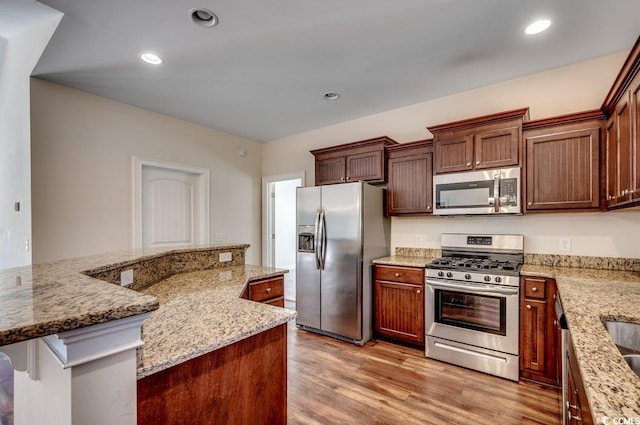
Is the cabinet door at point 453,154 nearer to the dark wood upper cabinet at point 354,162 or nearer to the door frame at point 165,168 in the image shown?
the dark wood upper cabinet at point 354,162

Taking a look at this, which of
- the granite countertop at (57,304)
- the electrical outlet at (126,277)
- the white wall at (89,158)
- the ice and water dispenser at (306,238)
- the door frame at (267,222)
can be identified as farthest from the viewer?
the door frame at (267,222)

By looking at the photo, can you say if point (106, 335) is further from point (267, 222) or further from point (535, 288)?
point (267, 222)

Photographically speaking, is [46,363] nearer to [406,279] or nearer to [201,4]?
[201,4]

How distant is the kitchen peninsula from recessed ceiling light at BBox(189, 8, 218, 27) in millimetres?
1620

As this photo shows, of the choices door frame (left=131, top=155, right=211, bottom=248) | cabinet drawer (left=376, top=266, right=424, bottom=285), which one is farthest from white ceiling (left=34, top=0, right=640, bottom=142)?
cabinet drawer (left=376, top=266, right=424, bottom=285)

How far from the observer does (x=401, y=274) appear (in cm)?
301

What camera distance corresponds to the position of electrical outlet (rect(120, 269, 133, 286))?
1.62 m

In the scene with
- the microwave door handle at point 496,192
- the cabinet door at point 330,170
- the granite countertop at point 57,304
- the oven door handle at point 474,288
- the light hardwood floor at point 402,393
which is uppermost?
the cabinet door at point 330,170

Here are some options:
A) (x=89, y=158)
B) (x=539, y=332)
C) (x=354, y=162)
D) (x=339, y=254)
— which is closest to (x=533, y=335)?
(x=539, y=332)

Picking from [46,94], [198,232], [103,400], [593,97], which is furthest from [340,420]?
[46,94]

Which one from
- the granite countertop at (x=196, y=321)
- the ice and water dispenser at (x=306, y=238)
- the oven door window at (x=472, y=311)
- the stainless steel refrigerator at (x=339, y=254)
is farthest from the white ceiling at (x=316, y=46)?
the oven door window at (x=472, y=311)

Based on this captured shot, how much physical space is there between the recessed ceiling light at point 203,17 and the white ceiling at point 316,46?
4 cm

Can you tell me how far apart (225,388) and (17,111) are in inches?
145

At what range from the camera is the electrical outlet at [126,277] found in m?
1.62
